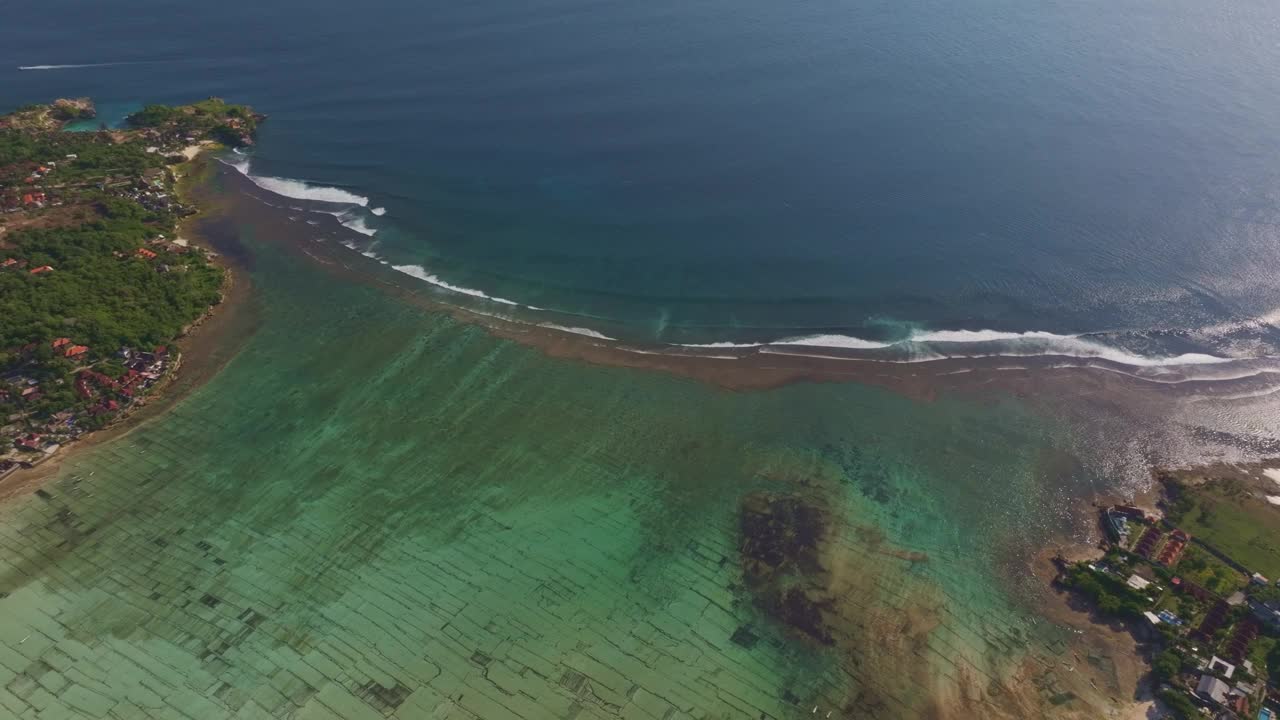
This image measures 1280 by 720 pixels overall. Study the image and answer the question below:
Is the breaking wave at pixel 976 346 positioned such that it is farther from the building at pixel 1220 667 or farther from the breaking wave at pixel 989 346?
the building at pixel 1220 667

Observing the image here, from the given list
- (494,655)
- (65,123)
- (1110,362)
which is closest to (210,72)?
(65,123)

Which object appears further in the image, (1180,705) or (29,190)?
(29,190)

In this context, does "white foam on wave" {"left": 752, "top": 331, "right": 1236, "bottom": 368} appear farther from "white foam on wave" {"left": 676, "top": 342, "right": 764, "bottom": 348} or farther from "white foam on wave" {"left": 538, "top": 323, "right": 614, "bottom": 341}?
"white foam on wave" {"left": 538, "top": 323, "right": 614, "bottom": 341}

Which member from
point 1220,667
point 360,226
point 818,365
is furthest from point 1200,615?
point 360,226

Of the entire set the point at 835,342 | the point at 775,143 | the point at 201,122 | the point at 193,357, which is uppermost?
the point at 775,143

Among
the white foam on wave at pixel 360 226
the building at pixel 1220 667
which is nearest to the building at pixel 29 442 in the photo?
the white foam on wave at pixel 360 226

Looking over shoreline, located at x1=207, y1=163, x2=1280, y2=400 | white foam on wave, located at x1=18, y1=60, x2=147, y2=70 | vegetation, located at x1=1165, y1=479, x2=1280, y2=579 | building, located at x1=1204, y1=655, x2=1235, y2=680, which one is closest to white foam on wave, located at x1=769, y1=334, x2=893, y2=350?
shoreline, located at x1=207, y1=163, x2=1280, y2=400

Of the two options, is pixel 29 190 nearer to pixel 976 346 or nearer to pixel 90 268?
pixel 90 268
